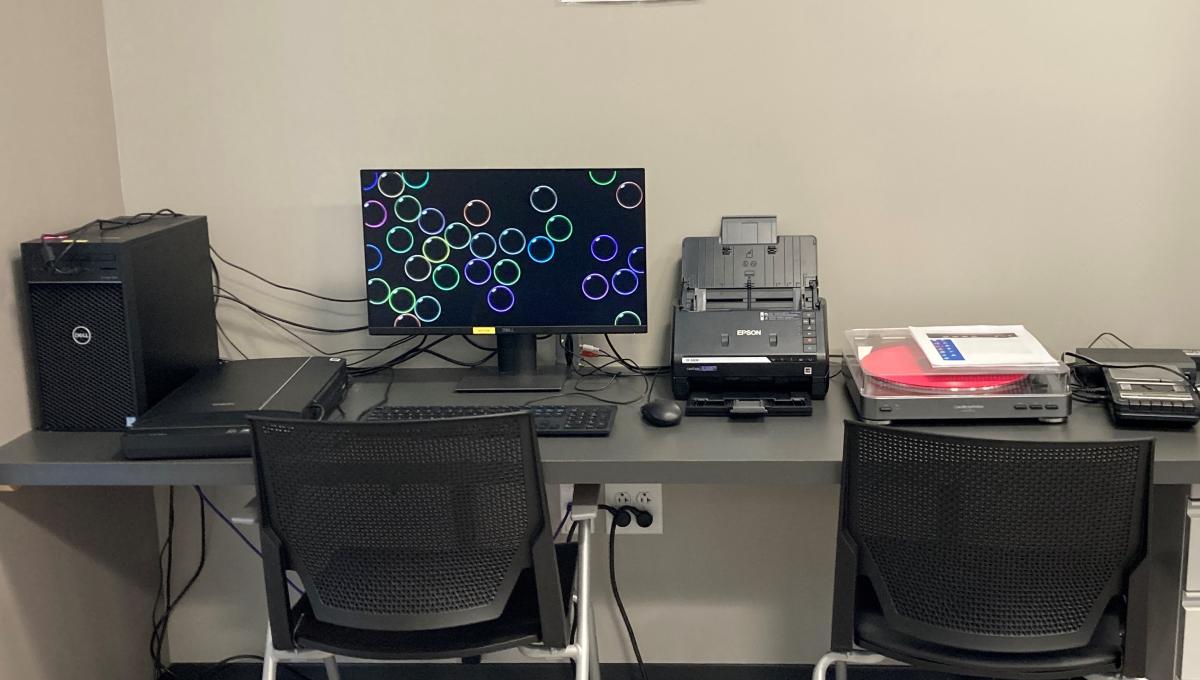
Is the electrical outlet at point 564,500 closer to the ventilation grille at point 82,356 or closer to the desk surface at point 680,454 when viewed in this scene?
the desk surface at point 680,454

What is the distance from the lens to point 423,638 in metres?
1.72

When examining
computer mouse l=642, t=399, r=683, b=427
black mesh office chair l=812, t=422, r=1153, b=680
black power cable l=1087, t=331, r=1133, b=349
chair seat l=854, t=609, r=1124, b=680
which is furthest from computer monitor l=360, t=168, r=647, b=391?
black power cable l=1087, t=331, r=1133, b=349

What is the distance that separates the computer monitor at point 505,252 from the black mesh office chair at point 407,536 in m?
0.59

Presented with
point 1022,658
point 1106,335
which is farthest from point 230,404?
point 1106,335

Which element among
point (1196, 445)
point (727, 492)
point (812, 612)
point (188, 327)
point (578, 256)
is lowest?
point (812, 612)

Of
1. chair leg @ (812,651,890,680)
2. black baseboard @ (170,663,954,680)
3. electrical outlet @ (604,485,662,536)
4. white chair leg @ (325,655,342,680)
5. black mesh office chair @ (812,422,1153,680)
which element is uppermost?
black mesh office chair @ (812,422,1153,680)

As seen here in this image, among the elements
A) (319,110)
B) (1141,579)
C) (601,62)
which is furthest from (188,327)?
(1141,579)

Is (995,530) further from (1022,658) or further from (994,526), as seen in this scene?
(1022,658)

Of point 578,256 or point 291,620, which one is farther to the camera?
Result: point 578,256

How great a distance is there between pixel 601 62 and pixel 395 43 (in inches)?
17.6

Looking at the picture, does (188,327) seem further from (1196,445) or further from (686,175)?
(1196,445)

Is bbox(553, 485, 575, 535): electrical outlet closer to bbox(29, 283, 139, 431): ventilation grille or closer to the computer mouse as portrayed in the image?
the computer mouse

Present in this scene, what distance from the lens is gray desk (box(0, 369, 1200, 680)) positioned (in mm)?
1789

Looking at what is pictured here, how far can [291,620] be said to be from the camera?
1743 millimetres
